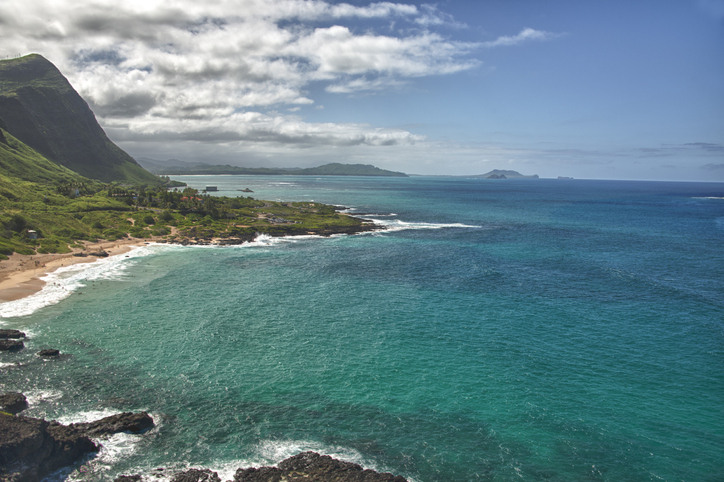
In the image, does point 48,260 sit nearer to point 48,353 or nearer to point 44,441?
point 48,353

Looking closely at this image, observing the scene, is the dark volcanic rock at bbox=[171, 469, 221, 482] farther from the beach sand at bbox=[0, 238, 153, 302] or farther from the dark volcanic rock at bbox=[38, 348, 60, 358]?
the beach sand at bbox=[0, 238, 153, 302]

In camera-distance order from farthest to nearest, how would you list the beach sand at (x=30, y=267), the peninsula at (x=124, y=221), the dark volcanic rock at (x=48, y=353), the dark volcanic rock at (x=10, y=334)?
the peninsula at (x=124, y=221) → the beach sand at (x=30, y=267) → the dark volcanic rock at (x=10, y=334) → the dark volcanic rock at (x=48, y=353)

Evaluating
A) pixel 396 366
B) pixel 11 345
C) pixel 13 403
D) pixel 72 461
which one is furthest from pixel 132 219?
pixel 396 366

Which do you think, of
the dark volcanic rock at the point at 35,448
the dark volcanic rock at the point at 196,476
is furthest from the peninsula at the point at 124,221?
the dark volcanic rock at the point at 196,476

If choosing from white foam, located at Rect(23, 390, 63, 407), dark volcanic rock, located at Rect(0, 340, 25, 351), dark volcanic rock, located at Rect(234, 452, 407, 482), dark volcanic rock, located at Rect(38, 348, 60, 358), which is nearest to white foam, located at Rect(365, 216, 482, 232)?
dark volcanic rock, located at Rect(38, 348, 60, 358)

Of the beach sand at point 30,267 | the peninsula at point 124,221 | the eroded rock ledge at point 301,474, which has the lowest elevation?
the eroded rock ledge at point 301,474

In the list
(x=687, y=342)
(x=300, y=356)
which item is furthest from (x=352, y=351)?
(x=687, y=342)

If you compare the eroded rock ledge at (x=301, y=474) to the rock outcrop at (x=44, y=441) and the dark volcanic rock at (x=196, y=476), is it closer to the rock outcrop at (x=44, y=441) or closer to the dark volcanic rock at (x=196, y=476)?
the dark volcanic rock at (x=196, y=476)

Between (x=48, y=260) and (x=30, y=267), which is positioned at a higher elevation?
Answer: (x=48, y=260)
